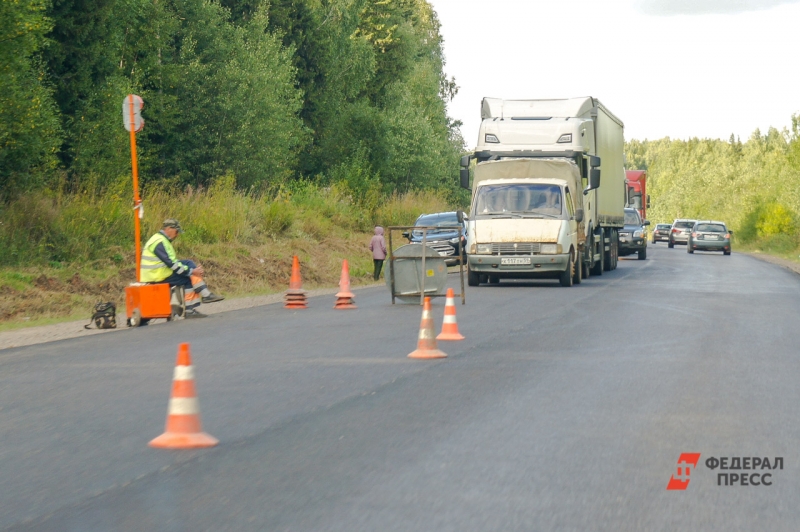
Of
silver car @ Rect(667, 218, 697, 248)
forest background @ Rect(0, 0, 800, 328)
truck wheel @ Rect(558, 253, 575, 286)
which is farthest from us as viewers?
silver car @ Rect(667, 218, 697, 248)

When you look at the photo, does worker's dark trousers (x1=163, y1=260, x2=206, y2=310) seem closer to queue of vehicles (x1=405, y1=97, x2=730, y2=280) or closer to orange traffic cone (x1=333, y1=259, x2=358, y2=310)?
orange traffic cone (x1=333, y1=259, x2=358, y2=310)

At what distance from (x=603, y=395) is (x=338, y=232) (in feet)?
96.2

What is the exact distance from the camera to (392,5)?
207 feet

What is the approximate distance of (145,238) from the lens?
88.3ft

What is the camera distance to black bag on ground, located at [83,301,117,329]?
664 inches

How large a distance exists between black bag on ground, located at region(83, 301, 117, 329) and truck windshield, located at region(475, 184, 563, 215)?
1093 cm

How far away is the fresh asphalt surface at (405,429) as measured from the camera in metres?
5.73

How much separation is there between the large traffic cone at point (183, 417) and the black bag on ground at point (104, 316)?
9700 mm

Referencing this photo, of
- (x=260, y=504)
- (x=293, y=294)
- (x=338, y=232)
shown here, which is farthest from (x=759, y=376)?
(x=338, y=232)

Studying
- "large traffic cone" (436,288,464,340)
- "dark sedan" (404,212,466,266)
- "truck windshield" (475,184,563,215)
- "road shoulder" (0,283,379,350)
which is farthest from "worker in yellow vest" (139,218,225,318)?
"dark sedan" (404,212,466,266)

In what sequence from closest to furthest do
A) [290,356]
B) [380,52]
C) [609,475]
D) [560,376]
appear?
[609,475], [560,376], [290,356], [380,52]

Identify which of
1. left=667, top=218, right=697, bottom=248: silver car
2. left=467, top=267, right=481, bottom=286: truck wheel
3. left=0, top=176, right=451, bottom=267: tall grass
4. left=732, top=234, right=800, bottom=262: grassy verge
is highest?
left=0, top=176, right=451, bottom=267: tall grass

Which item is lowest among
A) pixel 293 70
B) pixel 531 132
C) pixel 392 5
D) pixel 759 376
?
pixel 759 376

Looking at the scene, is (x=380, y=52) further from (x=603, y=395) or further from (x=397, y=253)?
(x=603, y=395)
